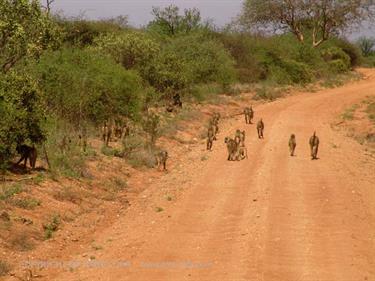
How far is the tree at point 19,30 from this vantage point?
1672cm

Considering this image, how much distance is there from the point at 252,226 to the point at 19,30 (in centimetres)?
841

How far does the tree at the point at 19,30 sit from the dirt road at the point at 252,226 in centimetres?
521

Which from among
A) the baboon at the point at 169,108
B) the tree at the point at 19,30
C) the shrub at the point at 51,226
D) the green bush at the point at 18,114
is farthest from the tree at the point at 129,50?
the shrub at the point at 51,226

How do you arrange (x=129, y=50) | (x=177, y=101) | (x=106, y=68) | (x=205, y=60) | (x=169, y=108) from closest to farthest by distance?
(x=106, y=68)
(x=169, y=108)
(x=129, y=50)
(x=177, y=101)
(x=205, y=60)

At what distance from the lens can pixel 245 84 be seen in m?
41.2

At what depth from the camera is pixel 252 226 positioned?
11180mm

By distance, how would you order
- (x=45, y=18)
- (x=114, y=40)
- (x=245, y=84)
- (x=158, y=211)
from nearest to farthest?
(x=158, y=211) < (x=45, y=18) < (x=114, y=40) < (x=245, y=84)

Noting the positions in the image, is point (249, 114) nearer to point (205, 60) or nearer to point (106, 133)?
point (106, 133)

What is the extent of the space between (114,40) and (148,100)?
3289 mm

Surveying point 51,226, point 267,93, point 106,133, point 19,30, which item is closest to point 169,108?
point 106,133

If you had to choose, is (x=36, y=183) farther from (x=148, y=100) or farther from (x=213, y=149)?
(x=148, y=100)

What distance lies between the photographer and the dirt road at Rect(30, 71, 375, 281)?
9.05 m

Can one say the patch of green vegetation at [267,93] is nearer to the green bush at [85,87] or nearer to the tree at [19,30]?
the green bush at [85,87]

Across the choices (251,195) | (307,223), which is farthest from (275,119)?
(307,223)
